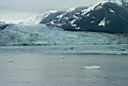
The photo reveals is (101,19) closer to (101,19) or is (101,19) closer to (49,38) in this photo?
(101,19)

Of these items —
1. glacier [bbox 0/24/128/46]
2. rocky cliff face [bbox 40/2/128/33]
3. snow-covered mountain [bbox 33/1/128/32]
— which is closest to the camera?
glacier [bbox 0/24/128/46]

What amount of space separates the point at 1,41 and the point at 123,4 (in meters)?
49.4

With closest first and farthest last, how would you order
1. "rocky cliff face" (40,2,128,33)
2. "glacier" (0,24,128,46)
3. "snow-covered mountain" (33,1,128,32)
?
"glacier" (0,24,128,46), "rocky cliff face" (40,2,128,33), "snow-covered mountain" (33,1,128,32)

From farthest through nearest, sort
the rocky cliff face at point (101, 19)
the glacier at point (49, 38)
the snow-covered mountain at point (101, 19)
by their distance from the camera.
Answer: the snow-covered mountain at point (101, 19) < the rocky cliff face at point (101, 19) < the glacier at point (49, 38)

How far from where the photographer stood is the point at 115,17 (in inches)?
5315

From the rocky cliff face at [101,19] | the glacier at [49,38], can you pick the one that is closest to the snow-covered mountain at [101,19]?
the rocky cliff face at [101,19]

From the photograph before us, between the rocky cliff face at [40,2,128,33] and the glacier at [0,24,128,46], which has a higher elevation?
the rocky cliff face at [40,2,128,33]

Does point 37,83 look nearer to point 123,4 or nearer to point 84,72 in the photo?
point 84,72

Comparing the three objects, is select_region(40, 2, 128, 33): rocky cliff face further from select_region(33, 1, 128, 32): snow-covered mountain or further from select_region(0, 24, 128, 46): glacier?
select_region(0, 24, 128, 46): glacier

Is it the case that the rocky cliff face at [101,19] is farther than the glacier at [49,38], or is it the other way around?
the rocky cliff face at [101,19]

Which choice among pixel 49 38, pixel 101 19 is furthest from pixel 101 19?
pixel 49 38

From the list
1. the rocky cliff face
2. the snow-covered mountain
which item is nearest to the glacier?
the rocky cliff face

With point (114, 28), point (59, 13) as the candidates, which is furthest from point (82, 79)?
point (59, 13)

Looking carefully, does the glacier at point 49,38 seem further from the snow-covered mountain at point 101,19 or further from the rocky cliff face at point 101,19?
the snow-covered mountain at point 101,19
